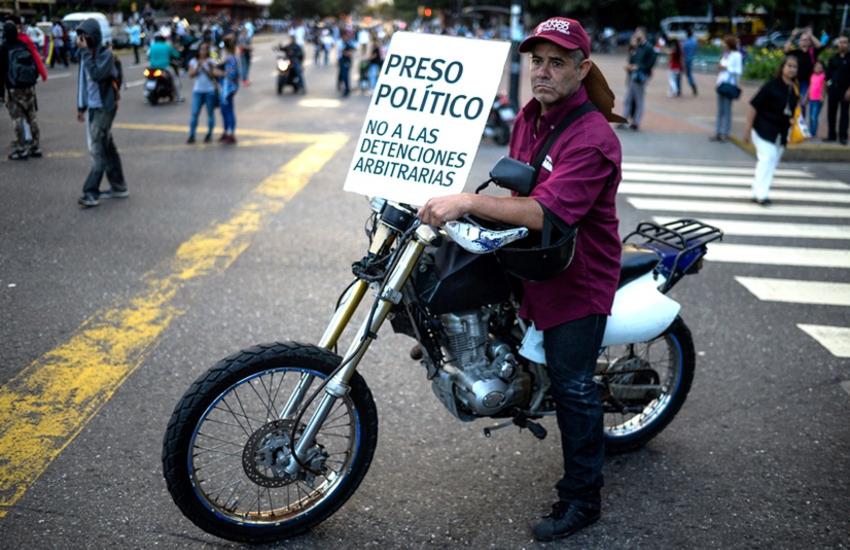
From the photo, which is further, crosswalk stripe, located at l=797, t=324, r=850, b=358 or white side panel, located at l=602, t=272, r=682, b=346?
crosswalk stripe, located at l=797, t=324, r=850, b=358

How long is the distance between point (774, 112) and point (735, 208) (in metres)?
1.17

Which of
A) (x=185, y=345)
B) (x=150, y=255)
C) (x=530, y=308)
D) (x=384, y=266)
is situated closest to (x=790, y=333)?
(x=530, y=308)

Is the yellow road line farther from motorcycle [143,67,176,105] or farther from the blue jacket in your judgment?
motorcycle [143,67,176,105]

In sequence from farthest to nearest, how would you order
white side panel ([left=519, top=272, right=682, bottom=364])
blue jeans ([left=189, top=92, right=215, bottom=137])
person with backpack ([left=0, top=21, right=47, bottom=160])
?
blue jeans ([left=189, top=92, right=215, bottom=137]), person with backpack ([left=0, top=21, right=47, bottom=160]), white side panel ([left=519, top=272, right=682, bottom=364])

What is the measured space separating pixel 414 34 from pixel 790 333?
391cm

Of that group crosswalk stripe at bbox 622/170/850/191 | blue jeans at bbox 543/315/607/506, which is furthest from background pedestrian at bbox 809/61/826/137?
blue jeans at bbox 543/315/607/506

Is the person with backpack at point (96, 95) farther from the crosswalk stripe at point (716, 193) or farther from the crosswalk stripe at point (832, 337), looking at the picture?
the crosswalk stripe at point (832, 337)

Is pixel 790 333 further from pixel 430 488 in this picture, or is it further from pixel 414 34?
pixel 414 34

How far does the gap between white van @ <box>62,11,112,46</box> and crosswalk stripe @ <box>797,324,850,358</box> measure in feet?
23.9

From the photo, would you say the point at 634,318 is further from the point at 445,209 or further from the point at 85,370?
the point at 85,370

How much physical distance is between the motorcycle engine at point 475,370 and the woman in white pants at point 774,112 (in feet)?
23.1

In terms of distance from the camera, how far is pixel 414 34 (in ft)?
9.57

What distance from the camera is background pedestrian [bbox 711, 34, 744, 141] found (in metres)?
14.1

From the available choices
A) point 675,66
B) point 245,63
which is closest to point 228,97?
point 245,63
